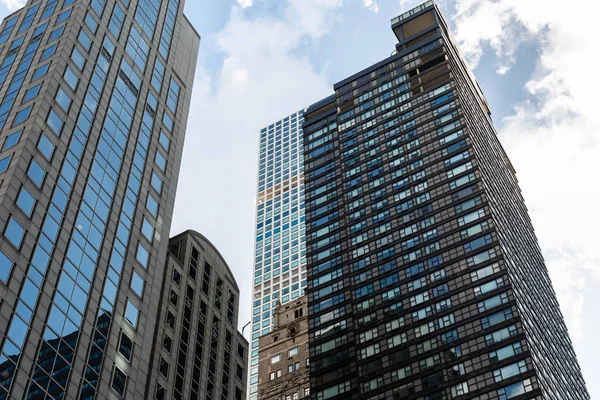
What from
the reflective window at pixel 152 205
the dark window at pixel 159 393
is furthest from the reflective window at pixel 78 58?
the dark window at pixel 159 393

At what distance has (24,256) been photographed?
6372 centimetres

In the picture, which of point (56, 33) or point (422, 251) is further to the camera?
point (422, 251)

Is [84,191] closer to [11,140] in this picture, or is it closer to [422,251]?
[11,140]

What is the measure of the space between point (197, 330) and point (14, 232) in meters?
29.8

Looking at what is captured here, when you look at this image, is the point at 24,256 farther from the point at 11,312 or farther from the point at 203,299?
the point at 203,299

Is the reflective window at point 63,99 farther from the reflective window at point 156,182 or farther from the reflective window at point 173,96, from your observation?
the reflective window at point 173,96

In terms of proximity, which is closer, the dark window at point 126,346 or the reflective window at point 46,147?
the dark window at point 126,346

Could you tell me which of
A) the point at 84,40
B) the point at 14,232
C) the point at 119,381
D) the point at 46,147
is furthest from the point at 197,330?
the point at 84,40

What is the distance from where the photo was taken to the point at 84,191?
74812 mm

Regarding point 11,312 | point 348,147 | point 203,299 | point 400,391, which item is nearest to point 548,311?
point 400,391

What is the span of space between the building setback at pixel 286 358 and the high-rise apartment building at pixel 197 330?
3000 cm

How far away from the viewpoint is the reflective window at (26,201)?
2598 inches

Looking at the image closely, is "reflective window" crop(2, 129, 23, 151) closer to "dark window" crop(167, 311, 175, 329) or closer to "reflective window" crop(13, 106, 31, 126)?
"reflective window" crop(13, 106, 31, 126)

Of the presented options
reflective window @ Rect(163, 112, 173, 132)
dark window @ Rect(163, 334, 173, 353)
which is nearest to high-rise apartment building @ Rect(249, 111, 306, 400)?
reflective window @ Rect(163, 112, 173, 132)
